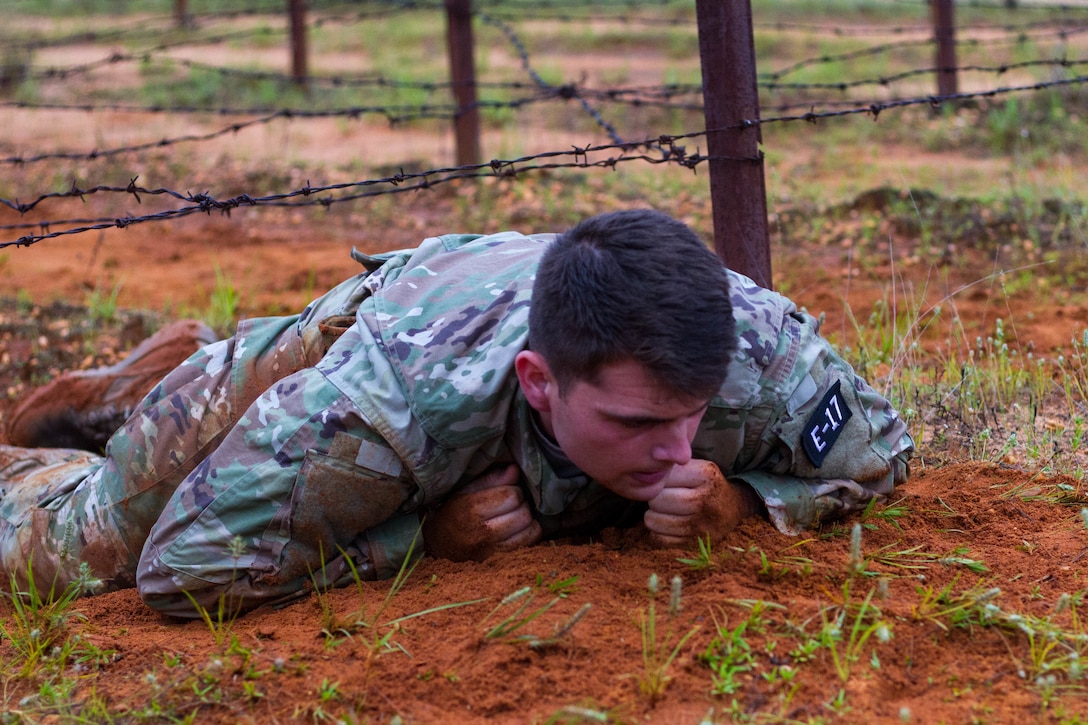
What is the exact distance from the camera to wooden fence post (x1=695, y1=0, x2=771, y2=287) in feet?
10.0

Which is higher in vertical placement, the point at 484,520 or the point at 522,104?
the point at 522,104

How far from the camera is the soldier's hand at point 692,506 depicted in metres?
2.36

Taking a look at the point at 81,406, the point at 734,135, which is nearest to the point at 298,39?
the point at 81,406

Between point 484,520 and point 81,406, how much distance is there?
1.83 meters

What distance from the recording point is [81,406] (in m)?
3.66

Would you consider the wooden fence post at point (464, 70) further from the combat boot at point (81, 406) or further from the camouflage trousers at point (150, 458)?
the camouflage trousers at point (150, 458)

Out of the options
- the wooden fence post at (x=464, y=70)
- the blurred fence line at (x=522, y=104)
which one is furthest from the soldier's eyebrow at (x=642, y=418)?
the wooden fence post at (x=464, y=70)

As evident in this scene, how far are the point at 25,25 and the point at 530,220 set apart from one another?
11695mm

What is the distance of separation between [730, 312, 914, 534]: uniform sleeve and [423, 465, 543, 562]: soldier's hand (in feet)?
1.63

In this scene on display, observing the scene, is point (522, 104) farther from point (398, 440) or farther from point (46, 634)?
point (46, 634)

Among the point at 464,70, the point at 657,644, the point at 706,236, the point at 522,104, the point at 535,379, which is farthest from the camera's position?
the point at 522,104

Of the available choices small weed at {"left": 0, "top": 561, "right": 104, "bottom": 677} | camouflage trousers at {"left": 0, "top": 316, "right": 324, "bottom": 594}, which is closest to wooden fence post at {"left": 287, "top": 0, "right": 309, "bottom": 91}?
camouflage trousers at {"left": 0, "top": 316, "right": 324, "bottom": 594}

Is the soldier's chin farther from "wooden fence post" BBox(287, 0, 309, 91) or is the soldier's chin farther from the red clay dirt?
"wooden fence post" BBox(287, 0, 309, 91)

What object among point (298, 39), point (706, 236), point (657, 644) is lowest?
point (657, 644)
